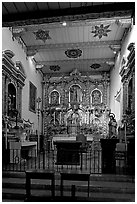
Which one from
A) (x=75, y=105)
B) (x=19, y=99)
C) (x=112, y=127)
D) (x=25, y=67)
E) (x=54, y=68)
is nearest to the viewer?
(x=19, y=99)

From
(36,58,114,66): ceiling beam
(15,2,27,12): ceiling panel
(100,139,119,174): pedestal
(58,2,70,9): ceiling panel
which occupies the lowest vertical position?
(100,139,119,174): pedestal

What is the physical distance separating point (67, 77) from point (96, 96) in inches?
A: 93.1

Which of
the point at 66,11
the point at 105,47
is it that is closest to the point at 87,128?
the point at 105,47

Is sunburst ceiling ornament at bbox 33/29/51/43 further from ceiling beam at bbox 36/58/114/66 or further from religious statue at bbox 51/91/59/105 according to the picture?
religious statue at bbox 51/91/59/105

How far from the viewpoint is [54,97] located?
16484 millimetres

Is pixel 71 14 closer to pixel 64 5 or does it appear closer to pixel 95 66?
pixel 64 5

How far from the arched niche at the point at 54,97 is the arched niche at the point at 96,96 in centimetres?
231

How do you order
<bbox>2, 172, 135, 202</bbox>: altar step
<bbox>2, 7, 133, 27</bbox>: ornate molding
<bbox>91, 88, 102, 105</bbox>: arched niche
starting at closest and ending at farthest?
<bbox>2, 172, 135, 202</bbox>: altar step → <bbox>2, 7, 133, 27</bbox>: ornate molding → <bbox>91, 88, 102, 105</bbox>: arched niche

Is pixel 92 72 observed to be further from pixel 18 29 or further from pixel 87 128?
pixel 18 29

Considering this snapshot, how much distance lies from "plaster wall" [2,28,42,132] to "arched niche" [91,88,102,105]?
358 centimetres

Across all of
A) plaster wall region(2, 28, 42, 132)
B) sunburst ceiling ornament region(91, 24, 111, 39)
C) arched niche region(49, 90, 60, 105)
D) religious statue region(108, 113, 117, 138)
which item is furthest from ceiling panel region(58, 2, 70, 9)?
arched niche region(49, 90, 60, 105)

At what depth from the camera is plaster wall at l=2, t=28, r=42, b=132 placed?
9.60 m

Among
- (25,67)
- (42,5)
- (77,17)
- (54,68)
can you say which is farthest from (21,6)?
(54,68)

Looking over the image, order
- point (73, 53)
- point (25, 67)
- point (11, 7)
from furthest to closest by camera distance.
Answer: point (73, 53) < point (25, 67) < point (11, 7)
